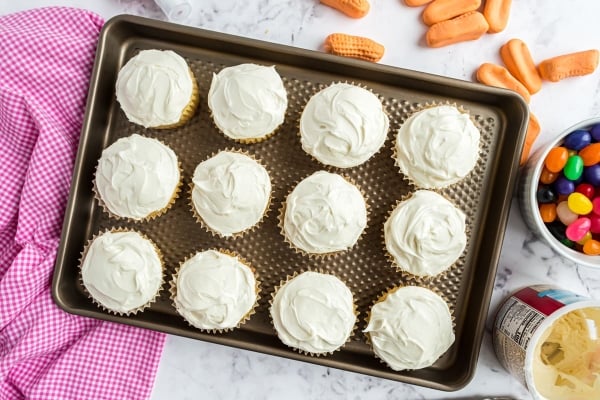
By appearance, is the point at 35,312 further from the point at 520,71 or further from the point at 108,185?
the point at 520,71

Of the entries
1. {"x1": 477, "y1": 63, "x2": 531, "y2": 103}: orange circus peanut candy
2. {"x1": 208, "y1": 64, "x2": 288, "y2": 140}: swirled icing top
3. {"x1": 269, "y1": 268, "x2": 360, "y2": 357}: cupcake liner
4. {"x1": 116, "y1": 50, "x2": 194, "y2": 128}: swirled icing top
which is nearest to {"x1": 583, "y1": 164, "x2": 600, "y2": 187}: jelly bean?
{"x1": 477, "y1": 63, "x2": 531, "y2": 103}: orange circus peanut candy

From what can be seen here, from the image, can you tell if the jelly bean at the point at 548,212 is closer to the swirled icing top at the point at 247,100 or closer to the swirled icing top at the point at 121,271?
the swirled icing top at the point at 247,100

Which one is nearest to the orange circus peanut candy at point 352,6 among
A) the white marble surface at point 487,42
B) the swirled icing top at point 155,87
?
the white marble surface at point 487,42

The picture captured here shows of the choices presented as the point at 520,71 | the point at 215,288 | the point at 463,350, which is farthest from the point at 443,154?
the point at 215,288

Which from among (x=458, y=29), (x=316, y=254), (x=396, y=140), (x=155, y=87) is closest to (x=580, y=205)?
(x=396, y=140)

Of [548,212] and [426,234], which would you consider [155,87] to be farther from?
[548,212]
